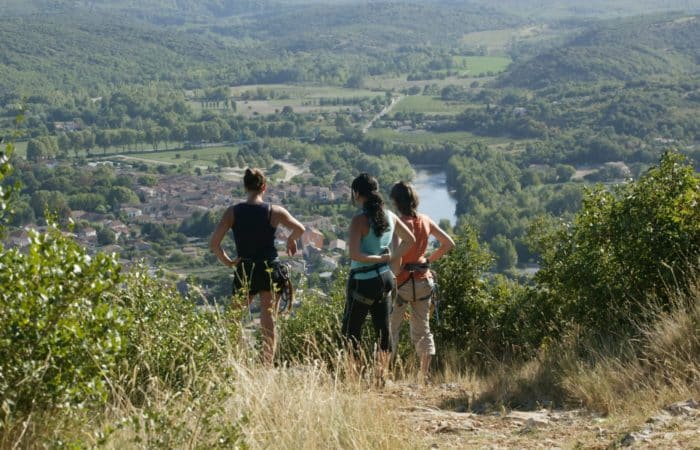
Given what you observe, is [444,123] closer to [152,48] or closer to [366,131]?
[366,131]

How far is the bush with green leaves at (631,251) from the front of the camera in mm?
5770

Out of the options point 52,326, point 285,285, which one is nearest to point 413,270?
point 285,285

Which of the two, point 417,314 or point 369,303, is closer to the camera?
point 369,303

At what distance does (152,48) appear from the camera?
12800 centimetres

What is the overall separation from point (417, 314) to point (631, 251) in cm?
150

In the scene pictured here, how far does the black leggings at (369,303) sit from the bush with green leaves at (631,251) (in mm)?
1433

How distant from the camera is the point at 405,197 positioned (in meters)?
5.54

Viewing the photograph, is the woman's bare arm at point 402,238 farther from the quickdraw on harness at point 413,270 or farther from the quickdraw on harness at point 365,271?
the quickdraw on harness at point 413,270

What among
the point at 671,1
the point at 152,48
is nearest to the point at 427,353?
the point at 152,48

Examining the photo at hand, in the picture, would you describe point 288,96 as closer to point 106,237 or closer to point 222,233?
point 106,237

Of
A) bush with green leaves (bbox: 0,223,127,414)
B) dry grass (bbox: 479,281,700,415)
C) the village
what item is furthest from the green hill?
bush with green leaves (bbox: 0,223,127,414)

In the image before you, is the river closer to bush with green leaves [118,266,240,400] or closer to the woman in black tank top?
the woman in black tank top

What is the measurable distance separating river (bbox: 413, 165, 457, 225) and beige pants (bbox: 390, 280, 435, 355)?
37652 mm

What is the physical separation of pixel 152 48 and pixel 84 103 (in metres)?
38.2
